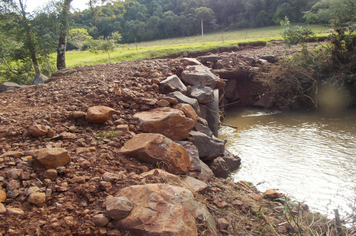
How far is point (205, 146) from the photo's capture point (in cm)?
450

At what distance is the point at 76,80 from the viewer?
5.40 metres

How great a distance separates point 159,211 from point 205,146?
2.47 metres

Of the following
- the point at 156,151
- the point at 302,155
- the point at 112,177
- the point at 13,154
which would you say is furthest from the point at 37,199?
the point at 302,155

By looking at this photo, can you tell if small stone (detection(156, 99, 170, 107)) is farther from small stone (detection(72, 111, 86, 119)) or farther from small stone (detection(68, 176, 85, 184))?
small stone (detection(68, 176, 85, 184))

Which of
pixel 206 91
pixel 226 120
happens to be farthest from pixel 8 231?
pixel 226 120

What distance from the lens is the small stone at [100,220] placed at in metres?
2.06

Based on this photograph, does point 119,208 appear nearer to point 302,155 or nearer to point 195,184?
point 195,184

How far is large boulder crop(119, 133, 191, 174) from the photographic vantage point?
9.95 feet

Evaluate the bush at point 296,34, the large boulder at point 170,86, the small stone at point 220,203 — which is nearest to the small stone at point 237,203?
the small stone at point 220,203

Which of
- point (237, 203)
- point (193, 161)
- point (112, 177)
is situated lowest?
point (237, 203)

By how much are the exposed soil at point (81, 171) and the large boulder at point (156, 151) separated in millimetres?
103

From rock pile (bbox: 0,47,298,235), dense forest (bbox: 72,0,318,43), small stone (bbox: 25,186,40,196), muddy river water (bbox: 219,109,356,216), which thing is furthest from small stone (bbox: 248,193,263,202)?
dense forest (bbox: 72,0,318,43)

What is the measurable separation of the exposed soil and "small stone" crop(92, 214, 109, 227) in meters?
0.03

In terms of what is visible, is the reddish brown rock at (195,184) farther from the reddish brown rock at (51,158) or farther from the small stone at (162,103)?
the small stone at (162,103)
